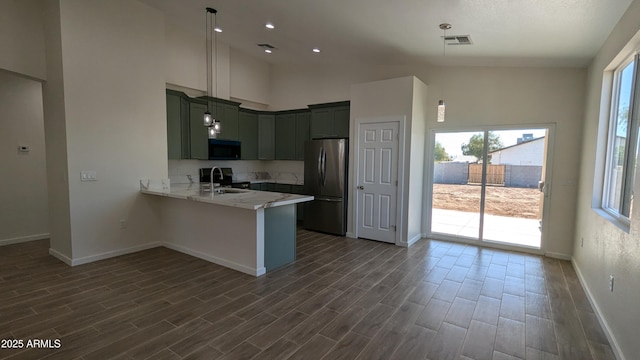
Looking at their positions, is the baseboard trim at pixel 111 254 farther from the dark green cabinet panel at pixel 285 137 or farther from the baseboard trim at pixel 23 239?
the dark green cabinet panel at pixel 285 137

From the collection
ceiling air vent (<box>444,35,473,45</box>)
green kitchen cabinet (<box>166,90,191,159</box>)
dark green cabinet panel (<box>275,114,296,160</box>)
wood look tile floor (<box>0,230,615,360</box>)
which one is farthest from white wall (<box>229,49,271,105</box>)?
ceiling air vent (<box>444,35,473,45</box>)

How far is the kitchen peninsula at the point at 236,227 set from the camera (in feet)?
11.9

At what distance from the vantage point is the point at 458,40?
380cm

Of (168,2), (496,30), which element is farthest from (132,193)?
(496,30)

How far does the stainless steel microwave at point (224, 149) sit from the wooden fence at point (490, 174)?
4491mm

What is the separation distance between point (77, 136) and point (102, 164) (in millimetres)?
440

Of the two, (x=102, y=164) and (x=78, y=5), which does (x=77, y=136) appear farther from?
(x=78, y=5)

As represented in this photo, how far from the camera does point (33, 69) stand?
12.7 feet

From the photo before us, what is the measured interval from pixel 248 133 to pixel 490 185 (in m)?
4.80

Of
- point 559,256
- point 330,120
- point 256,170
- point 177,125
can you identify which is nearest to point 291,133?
point 330,120

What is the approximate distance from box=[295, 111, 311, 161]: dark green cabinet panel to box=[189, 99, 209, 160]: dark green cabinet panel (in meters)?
1.90

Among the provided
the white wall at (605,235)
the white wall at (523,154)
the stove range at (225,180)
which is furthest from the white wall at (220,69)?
the white wall at (605,235)

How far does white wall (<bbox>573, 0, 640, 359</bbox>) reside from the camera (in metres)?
2.12

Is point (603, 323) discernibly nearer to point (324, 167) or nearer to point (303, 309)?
point (303, 309)
